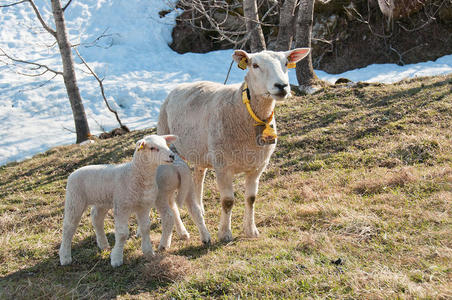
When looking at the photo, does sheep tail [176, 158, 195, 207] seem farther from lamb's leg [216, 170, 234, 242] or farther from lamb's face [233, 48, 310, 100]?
lamb's face [233, 48, 310, 100]

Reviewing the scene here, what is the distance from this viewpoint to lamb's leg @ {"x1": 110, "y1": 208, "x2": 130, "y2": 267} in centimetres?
393

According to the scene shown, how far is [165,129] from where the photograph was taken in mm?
5820

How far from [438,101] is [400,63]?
8.26 meters

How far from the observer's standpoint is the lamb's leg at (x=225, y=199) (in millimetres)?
4355

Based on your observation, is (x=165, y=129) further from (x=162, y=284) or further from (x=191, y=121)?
(x=162, y=284)

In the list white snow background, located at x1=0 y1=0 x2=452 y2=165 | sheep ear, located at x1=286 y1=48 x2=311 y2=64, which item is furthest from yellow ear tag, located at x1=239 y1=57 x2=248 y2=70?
white snow background, located at x1=0 y1=0 x2=452 y2=165

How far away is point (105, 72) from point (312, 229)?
1473 cm

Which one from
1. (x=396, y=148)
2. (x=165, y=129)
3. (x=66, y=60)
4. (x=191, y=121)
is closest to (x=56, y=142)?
(x=66, y=60)

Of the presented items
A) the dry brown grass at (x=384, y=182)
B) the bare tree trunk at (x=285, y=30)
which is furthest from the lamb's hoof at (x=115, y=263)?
A: the bare tree trunk at (x=285, y=30)

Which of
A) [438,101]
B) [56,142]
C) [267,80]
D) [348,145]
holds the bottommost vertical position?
[56,142]

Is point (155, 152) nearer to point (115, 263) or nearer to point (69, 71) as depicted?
point (115, 263)

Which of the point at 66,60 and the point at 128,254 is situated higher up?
the point at 66,60

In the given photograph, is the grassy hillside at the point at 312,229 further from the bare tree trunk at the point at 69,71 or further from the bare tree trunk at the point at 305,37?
the bare tree trunk at the point at 69,71

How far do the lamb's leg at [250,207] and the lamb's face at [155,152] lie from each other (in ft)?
4.10
